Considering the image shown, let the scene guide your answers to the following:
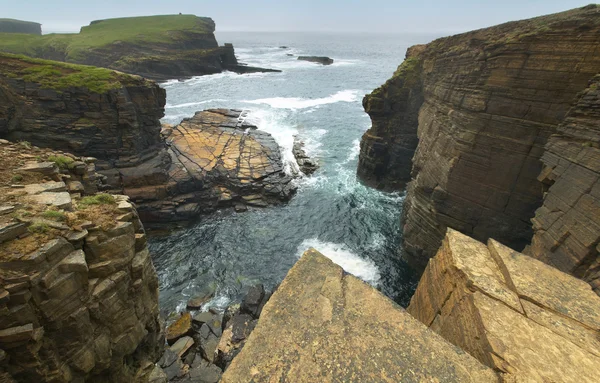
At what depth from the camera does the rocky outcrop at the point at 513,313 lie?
3.83m

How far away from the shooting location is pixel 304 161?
144 ft

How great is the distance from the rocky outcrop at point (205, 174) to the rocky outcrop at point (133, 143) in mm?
114

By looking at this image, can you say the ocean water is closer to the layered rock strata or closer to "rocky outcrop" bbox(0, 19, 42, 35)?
the layered rock strata

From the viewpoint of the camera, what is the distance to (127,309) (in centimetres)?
1091

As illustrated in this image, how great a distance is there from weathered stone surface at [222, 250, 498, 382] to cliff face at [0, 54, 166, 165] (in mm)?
33972

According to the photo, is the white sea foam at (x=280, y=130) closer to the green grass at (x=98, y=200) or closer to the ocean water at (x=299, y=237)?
the ocean water at (x=299, y=237)

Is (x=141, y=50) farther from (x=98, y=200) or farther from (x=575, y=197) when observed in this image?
(x=575, y=197)

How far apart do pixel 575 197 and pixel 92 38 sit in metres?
161

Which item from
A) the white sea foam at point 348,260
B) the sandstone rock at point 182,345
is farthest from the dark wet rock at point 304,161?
the sandstone rock at point 182,345

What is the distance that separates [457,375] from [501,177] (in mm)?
18038

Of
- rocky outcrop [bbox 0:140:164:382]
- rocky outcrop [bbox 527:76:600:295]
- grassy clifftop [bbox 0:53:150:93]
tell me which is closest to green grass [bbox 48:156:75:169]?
rocky outcrop [bbox 0:140:164:382]

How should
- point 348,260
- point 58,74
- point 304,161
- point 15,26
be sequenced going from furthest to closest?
point 15,26, point 304,161, point 58,74, point 348,260


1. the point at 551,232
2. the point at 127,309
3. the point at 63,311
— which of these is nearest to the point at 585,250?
the point at 551,232

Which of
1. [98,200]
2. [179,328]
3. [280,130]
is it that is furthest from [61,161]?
[280,130]
